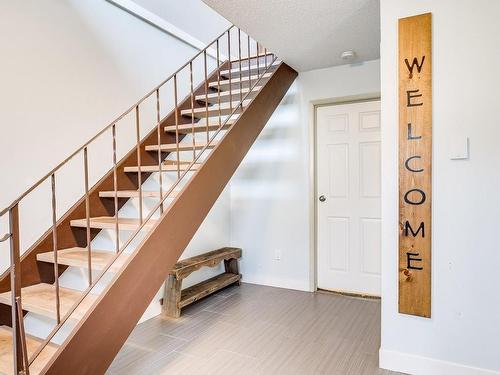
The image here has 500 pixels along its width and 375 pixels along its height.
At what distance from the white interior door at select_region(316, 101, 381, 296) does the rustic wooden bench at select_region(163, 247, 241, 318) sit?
1006 millimetres

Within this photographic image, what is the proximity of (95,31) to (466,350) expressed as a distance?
11.0 ft

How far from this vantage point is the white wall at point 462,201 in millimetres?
1886

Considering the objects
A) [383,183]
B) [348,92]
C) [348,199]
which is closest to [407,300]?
[383,183]

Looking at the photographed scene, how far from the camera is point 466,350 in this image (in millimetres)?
1947

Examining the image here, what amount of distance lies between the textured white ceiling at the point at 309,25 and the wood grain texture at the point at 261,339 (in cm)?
239

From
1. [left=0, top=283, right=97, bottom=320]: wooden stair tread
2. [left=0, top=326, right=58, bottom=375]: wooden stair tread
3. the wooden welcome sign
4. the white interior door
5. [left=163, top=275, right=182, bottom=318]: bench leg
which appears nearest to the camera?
[left=0, top=326, right=58, bottom=375]: wooden stair tread

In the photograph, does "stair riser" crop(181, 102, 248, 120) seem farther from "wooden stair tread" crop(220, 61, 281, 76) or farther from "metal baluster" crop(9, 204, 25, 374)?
"metal baluster" crop(9, 204, 25, 374)

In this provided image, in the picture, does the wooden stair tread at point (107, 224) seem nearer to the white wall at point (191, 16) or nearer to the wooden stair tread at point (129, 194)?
the wooden stair tread at point (129, 194)

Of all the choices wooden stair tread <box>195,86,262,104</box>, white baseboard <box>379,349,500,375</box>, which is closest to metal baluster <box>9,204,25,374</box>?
wooden stair tread <box>195,86,262,104</box>

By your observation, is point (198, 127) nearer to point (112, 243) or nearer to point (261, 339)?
point (112, 243)

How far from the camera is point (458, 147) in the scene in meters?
1.94

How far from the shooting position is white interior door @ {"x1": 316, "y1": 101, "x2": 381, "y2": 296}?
3.48 metres

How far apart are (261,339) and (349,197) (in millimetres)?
1754

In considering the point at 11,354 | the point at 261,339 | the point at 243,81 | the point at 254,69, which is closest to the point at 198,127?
the point at 243,81
